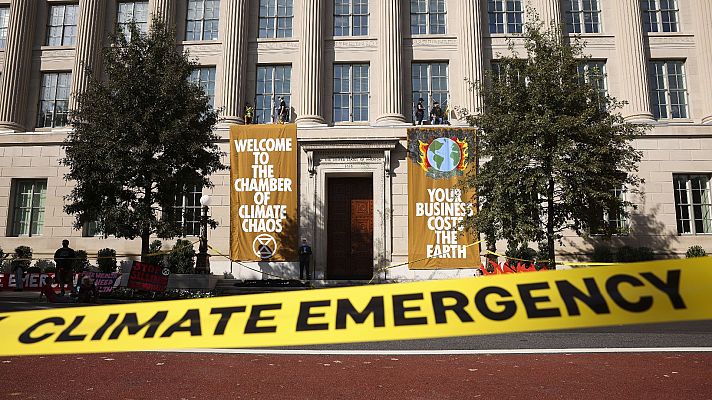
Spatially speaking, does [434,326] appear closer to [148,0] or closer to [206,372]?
[206,372]

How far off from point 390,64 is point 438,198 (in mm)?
7394

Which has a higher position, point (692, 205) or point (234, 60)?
point (234, 60)

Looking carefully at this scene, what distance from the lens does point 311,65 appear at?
26359mm

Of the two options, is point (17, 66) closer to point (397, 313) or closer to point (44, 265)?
point (44, 265)

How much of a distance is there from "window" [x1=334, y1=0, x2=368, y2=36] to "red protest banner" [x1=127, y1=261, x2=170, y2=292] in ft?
52.2

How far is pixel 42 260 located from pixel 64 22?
43.8ft

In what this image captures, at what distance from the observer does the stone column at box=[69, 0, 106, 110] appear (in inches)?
1073

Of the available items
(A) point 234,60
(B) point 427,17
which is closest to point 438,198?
(B) point 427,17

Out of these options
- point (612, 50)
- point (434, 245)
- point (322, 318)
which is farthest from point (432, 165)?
point (322, 318)

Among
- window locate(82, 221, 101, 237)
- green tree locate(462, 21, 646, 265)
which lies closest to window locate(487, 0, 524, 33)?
green tree locate(462, 21, 646, 265)

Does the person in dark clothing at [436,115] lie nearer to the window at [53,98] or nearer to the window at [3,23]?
the window at [53,98]

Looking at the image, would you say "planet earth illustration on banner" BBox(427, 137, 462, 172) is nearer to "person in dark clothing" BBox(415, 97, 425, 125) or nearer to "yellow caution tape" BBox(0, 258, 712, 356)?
"person in dark clothing" BBox(415, 97, 425, 125)

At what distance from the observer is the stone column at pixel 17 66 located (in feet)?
89.7

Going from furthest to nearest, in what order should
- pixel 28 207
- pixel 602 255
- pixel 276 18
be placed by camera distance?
pixel 276 18
pixel 28 207
pixel 602 255
